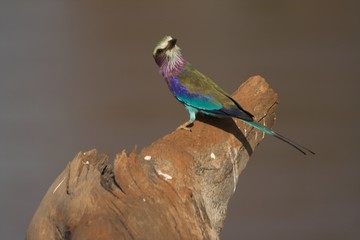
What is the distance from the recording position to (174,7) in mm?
2697

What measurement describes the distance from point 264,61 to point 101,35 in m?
0.71

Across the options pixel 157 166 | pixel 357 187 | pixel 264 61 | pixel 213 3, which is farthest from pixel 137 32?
pixel 157 166

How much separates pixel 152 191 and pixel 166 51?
47 cm

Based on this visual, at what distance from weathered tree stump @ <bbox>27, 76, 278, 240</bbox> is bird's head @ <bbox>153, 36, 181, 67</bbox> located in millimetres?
198

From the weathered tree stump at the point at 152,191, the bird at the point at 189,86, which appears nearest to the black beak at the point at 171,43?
the bird at the point at 189,86

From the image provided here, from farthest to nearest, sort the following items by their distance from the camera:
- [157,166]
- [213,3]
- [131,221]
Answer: [213,3] < [157,166] < [131,221]

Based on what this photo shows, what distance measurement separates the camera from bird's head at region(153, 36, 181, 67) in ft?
5.35

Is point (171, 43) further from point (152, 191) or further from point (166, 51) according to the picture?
point (152, 191)

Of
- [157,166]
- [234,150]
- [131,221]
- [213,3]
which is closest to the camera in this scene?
[131,221]

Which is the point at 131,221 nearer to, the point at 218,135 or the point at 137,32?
the point at 218,135

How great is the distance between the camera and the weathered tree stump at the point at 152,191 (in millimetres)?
1208

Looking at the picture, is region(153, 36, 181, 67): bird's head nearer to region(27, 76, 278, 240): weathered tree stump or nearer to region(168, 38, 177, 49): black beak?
region(168, 38, 177, 49): black beak

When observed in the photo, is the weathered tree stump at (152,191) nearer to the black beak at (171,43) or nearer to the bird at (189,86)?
the bird at (189,86)

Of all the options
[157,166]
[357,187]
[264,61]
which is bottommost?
[357,187]
